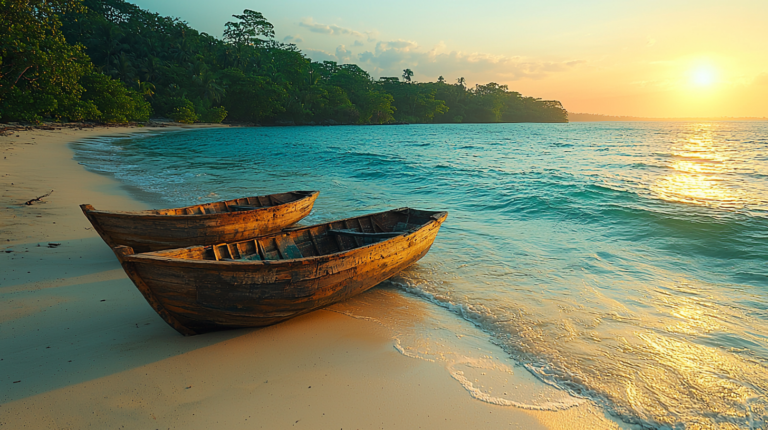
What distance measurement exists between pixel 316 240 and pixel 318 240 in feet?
0.15

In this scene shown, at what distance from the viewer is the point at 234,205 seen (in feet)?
24.8

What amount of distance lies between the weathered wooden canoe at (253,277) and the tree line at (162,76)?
19.9 meters

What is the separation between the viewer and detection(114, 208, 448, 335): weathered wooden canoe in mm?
3475

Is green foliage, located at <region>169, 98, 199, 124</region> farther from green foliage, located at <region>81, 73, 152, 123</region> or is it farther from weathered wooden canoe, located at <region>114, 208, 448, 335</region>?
weathered wooden canoe, located at <region>114, 208, 448, 335</region>

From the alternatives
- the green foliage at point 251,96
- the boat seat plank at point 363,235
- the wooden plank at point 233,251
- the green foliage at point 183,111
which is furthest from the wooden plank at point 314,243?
the green foliage at point 251,96

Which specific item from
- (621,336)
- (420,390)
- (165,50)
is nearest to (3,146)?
(420,390)

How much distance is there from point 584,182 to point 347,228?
39.6 feet

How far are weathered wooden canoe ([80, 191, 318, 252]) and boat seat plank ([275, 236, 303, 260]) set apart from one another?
1.49m

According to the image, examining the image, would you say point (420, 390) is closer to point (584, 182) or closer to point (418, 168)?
point (584, 182)

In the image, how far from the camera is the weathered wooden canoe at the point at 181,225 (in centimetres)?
547

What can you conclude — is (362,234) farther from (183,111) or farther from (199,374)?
(183,111)


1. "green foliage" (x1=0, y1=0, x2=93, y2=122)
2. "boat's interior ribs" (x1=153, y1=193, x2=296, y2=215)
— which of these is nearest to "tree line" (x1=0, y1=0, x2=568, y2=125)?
"green foliage" (x1=0, y1=0, x2=93, y2=122)

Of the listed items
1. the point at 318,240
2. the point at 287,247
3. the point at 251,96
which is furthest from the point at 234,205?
the point at 251,96

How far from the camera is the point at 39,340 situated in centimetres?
375
